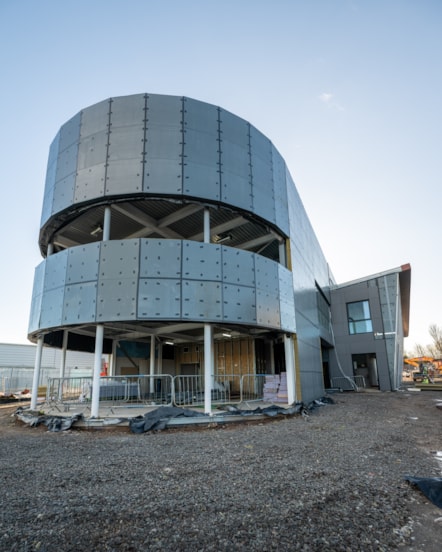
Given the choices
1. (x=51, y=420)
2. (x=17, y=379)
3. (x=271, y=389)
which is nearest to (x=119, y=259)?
(x=51, y=420)

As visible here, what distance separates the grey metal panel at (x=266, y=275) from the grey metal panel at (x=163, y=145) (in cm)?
384

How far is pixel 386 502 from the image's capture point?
12.3 ft

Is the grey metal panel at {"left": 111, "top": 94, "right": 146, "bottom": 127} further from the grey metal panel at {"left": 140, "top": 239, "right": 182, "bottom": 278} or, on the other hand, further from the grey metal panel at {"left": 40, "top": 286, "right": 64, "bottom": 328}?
the grey metal panel at {"left": 40, "top": 286, "right": 64, "bottom": 328}

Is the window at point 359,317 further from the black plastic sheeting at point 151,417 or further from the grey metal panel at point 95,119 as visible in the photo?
the grey metal panel at point 95,119

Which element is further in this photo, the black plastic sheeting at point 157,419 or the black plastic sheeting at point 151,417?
the black plastic sheeting at point 151,417

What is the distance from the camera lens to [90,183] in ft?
36.1

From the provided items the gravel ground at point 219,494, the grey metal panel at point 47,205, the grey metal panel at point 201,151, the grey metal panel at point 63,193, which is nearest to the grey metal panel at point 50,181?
the grey metal panel at point 47,205

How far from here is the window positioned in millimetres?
25048

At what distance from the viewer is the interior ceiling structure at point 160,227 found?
11.7 meters

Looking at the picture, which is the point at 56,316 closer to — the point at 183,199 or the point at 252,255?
the point at 183,199

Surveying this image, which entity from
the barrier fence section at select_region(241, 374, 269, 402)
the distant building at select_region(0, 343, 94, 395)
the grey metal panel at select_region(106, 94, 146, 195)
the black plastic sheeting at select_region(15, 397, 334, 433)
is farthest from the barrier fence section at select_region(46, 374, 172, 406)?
the distant building at select_region(0, 343, 94, 395)

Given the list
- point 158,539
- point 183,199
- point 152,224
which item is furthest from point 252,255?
point 158,539

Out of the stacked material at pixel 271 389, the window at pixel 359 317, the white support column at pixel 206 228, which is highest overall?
the white support column at pixel 206 228

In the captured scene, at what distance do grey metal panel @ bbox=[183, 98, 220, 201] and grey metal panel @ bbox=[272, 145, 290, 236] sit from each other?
3.33 meters
